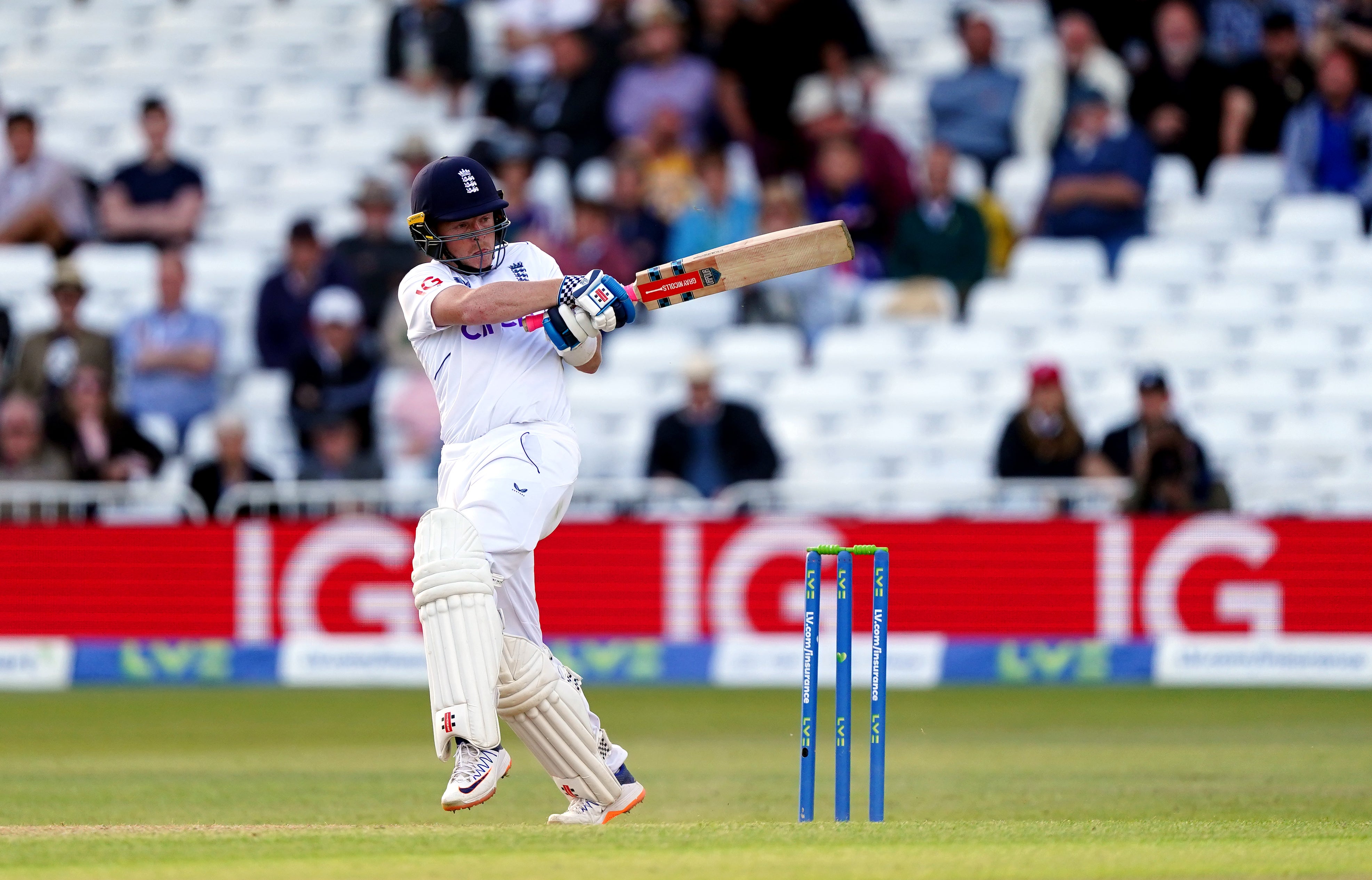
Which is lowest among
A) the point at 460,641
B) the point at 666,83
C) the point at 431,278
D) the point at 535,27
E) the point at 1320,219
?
the point at 460,641

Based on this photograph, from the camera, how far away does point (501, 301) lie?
5.00m

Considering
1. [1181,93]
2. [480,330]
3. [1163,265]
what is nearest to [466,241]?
[480,330]

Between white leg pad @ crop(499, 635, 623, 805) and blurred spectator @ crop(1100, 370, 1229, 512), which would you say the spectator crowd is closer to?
blurred spectator @ crop(1100, 370, 1229, 512)

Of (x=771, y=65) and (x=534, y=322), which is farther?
(x=771, y=65)

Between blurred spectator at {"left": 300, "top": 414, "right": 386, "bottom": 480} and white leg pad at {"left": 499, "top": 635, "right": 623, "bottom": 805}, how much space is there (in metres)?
5.83

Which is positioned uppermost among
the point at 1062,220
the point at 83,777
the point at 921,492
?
the point at 1062,220

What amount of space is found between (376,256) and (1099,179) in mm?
4305

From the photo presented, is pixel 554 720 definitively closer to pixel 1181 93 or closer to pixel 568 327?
pixel 568 327

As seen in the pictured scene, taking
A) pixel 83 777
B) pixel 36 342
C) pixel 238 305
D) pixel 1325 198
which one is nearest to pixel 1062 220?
pixel 1325 198

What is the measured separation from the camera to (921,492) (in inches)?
417

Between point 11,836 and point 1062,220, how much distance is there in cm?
861

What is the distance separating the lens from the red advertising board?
33.6 ft

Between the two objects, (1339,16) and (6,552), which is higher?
(1339,16)

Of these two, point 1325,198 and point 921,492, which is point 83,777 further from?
point 1325,198
